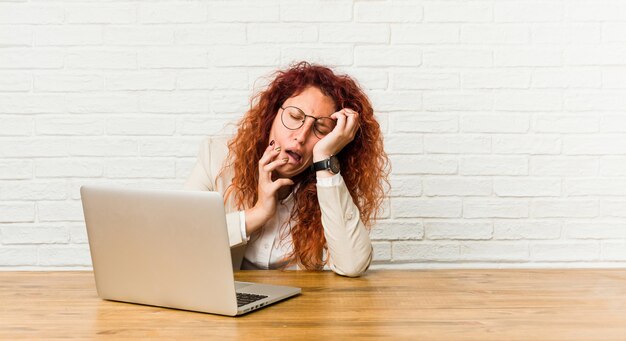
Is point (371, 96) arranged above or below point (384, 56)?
below

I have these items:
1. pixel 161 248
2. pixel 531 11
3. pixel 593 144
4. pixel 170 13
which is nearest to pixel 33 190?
pixel 170 13

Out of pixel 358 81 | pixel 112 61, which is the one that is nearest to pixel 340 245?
pixel 358 81

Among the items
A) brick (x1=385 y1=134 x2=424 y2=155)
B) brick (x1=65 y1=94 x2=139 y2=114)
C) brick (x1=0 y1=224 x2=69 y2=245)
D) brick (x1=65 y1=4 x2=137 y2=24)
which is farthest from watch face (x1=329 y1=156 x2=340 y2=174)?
brick (x1=0 y1=224 x2=69 y2=245)

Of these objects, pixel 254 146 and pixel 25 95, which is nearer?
pixel 254 146

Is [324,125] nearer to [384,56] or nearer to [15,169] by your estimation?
[384,56]

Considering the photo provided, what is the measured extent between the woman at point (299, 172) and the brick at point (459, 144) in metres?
0.49

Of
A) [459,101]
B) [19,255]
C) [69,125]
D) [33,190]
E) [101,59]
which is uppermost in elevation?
[101,59]

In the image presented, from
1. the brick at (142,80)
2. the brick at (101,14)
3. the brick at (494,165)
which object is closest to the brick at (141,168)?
the brick at (142,80)

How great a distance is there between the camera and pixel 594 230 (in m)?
2.86

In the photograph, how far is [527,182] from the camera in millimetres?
2850

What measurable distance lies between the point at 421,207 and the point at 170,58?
1.10m

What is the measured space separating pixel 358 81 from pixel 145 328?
1621mm

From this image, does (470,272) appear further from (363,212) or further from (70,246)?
(70,246)

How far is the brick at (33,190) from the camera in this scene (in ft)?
9.16
